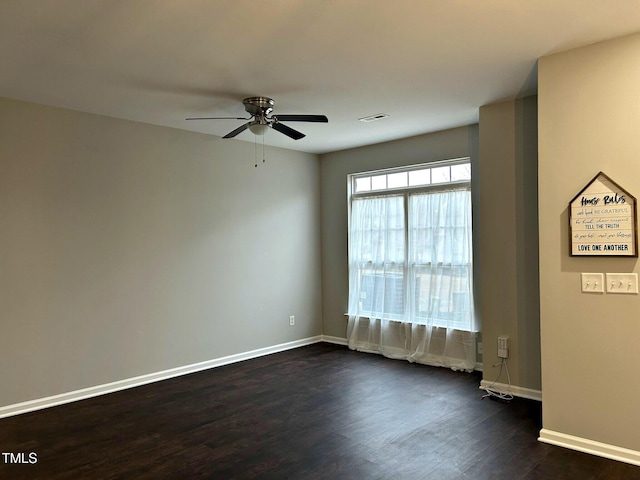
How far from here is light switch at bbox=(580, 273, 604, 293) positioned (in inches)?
120

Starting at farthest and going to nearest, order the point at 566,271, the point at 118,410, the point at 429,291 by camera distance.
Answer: the point at 429,291, the point at 118,410, the point at 566,271

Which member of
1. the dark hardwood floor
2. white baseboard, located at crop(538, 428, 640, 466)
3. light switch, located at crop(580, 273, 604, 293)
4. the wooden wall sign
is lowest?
the dark hardwood floor

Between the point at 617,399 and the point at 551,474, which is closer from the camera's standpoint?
the point at 551,474

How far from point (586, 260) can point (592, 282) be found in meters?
0.15

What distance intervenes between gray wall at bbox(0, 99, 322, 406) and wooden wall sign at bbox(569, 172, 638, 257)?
375 cm

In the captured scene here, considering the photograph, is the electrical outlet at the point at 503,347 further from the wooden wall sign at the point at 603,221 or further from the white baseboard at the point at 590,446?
the wooden wall sign at the point at 603,221

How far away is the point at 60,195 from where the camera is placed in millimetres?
4234

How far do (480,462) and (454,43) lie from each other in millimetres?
2733

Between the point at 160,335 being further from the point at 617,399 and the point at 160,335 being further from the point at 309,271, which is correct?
the point at 617,399

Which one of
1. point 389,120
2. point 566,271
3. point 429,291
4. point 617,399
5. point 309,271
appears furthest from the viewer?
point 309,271

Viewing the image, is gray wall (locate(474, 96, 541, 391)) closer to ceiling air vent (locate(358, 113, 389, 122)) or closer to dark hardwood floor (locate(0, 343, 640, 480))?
dark hardwood floor (locate(0, 343, 640, 480))

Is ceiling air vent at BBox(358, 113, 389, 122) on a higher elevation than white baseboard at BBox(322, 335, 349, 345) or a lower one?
higher

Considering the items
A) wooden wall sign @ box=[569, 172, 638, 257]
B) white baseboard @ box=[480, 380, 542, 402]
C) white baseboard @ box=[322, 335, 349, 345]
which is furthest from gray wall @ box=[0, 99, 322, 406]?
wooden wall sign @ box=[569, 172, 638, 257]

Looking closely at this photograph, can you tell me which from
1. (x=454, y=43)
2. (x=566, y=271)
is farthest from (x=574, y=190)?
(x=454, y=43)
